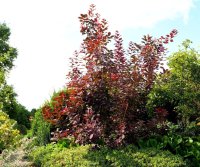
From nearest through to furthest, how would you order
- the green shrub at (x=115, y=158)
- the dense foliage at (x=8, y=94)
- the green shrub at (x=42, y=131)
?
the green shrub at (x=115, y=158)
the green shrub at (x=42, y=131)
the dense foliage at (x=8, y=94)

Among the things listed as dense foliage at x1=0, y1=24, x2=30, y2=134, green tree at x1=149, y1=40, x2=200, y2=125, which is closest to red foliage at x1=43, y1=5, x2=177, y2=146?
green tree at x1=149, y1=40, x2=200, y2=125

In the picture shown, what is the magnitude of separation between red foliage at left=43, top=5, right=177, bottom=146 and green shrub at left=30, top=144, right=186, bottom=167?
Answer: 291mm

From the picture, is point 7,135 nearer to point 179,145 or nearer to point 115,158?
point 115,158

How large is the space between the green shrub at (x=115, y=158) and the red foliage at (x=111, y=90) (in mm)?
291

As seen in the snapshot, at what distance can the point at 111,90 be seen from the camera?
9805 millimetres

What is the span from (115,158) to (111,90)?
1.59 m

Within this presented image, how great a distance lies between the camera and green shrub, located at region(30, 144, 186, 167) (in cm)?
874

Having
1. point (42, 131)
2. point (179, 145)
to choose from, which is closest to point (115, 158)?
point (179, 145)

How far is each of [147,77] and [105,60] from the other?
1.04 m

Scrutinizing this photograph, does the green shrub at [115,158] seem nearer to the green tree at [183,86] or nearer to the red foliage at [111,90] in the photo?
the red foliage at [111,90]

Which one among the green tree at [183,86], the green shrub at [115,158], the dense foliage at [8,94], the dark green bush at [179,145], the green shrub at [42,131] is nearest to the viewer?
the green shrub at [115,158]

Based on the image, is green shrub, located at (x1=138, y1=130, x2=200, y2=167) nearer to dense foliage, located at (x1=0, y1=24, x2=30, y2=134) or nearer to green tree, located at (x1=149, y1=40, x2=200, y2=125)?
green tree, located at (x1=149, y1=40, x2=200, y2=125)

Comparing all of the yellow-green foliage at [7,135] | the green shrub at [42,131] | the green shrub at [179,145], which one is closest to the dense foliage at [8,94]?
the green shrub at [42,131]

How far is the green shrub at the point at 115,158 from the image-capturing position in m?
8.74
